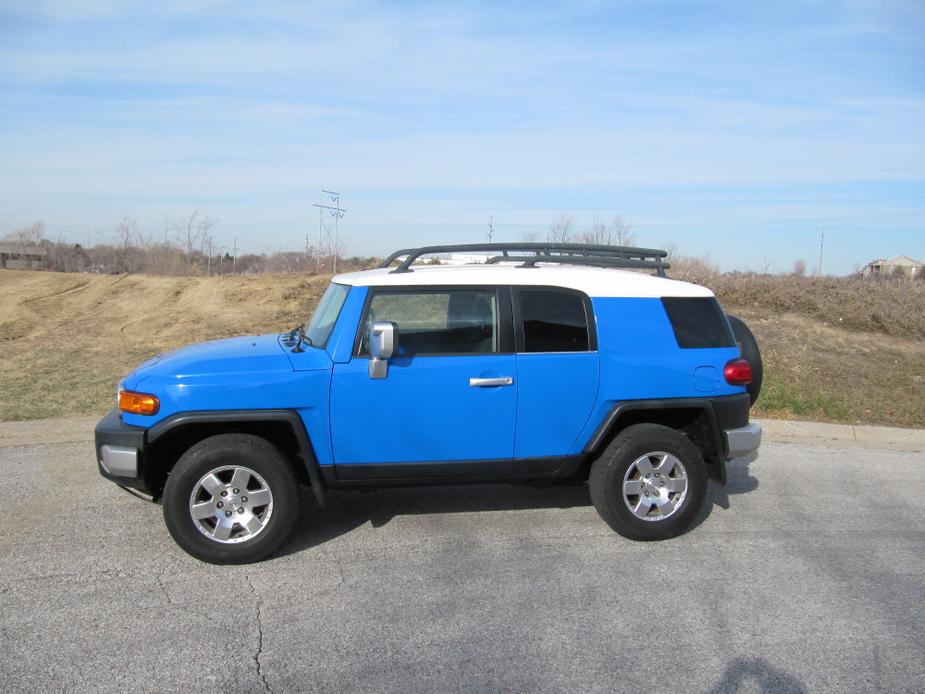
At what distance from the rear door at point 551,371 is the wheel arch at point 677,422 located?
0.53 ft

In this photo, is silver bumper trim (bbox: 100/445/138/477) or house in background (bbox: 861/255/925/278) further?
house in background (bbox: 861/255/925/278)

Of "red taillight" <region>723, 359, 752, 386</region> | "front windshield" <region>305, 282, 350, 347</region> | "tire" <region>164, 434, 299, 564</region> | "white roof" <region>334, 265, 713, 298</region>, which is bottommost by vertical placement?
"tire" <region>164, 434, 299, 564</region>

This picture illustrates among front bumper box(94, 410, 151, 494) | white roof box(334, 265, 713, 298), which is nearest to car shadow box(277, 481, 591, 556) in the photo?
front bumper box(94, 410, 151, 494)

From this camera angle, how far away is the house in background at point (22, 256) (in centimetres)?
3279

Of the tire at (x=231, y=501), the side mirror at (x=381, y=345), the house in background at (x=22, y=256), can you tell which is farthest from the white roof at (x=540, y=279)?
the house in background at (x=22, y=256)

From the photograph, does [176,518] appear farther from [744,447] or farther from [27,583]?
[744,447]

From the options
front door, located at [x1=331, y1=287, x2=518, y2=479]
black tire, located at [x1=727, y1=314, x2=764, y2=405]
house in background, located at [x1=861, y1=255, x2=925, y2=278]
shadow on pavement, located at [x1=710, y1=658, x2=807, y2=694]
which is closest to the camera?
shadow on pavement, located at [x1=710, y1=658, x2=807, y2=694]

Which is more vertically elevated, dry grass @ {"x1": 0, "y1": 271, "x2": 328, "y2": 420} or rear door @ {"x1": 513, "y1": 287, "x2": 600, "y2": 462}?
rear door @ {"x1": 513, "y1": 287, "x2": 600, "y2": 462}

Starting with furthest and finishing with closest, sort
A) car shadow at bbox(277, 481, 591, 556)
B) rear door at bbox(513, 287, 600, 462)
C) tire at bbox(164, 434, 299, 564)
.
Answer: car shadow at bbox(277, 481, 591, 556), rear door at bbox(513, 287, 600, 462), tire at bbox(164, 434, 299, 564)

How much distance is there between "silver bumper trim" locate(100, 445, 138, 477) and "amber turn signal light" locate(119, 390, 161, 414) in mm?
232

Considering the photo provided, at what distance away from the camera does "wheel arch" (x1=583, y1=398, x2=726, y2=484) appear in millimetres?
5297

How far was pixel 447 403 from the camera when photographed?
200 inches

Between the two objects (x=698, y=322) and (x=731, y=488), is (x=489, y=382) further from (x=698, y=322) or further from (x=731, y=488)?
(x=731, y=488)

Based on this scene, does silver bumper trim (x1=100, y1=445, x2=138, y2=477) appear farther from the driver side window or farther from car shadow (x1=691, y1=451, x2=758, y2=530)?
car shadow (x1=691, y1=451, x2=758, y2=530)
